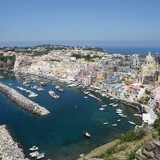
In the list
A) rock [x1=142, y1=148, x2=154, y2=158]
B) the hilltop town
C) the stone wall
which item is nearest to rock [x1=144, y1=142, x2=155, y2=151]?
the stone wall

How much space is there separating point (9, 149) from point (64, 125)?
37.5 feet

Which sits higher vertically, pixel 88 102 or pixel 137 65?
pixel 137 65

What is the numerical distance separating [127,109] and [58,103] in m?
12.4

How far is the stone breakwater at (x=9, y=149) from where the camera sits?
29234 mm

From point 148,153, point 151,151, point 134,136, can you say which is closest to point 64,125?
point 134,136

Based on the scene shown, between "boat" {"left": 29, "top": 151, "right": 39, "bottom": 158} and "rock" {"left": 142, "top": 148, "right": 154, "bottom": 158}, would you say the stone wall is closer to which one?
"rock" {"left": 142, "top": 148, "right": 154, "bottom": 158}

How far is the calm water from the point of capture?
3294cm

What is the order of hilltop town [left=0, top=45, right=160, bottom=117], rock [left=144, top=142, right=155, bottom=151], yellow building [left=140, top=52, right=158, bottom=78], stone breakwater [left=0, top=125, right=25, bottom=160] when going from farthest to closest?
yellow building [left=140, top=52, right=158, bottom=78] < hilltop town [left=0, top=45, right=160, bottom=117] < stone breakwater [left=0, top=125, right=25, bottom=160] < rock [left=144, top=142, right=155, bottom=151]

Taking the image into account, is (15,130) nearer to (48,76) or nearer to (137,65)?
(137,65)

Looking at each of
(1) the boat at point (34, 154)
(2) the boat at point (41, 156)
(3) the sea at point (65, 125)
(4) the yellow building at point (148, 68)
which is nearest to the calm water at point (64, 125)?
(3) the sea at point (65, 125)

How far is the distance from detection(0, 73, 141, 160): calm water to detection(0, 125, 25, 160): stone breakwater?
0.97 metres

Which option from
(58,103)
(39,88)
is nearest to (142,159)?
(58,103)

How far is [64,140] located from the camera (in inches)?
1374

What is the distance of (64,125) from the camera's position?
135 ft
